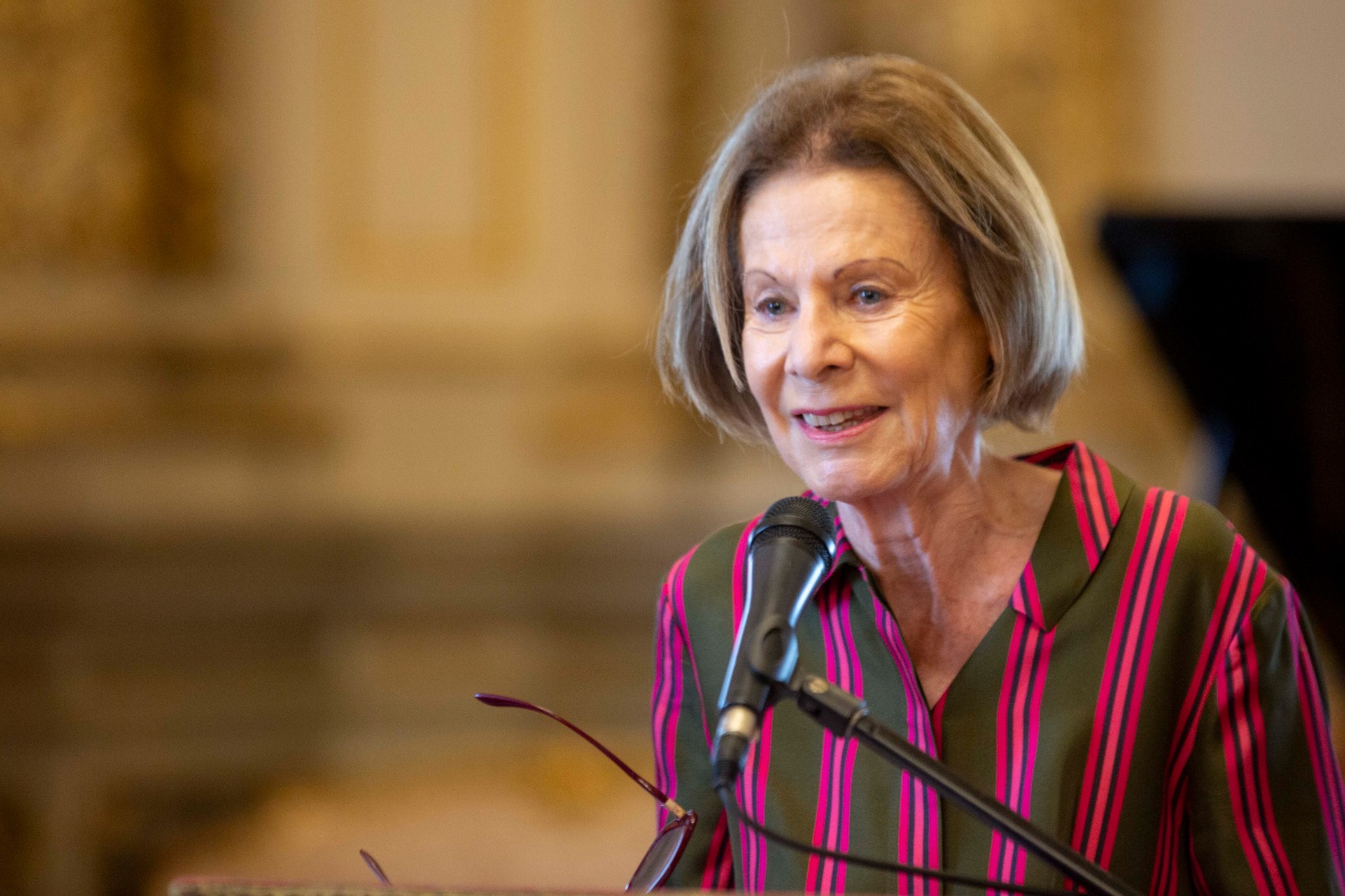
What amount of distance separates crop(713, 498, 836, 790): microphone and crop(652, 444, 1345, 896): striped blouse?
0.29 metres

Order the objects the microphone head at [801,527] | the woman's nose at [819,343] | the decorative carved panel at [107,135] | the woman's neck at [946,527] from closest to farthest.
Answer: the microphone head at [801,527], the woman's nose at [819,343], the woman's neck at [946,527], the decorative carved panel at [107,135]

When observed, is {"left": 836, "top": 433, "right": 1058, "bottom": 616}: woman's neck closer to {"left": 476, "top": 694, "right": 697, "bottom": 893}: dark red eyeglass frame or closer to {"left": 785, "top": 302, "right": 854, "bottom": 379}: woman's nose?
{"left": 785, "top": 302, "right": 854, "bottom": 379}: woman's nose

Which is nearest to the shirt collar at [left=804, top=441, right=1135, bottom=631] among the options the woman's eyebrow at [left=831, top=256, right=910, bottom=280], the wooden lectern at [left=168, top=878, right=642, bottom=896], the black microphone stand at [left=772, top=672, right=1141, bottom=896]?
the woman's eyebrow at [left=831, top=256, right=910, bottom=280]

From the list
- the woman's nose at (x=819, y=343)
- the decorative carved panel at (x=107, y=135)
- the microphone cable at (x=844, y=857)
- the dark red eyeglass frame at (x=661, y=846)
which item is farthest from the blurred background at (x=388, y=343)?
the microphone cable at (x=844, y=857)

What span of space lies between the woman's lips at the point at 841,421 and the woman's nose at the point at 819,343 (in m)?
0.04

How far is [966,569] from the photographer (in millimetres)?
1449

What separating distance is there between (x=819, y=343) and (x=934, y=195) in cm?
18

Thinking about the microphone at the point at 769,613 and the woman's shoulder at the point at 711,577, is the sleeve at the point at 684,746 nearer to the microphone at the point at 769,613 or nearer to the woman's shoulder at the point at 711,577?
the woman's shoulder at the point at 711,577

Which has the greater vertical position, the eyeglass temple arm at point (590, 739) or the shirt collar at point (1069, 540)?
the shirt collar at point (1069, 540)

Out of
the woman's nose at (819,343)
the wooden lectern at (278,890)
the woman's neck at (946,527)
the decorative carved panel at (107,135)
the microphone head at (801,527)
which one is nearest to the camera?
the wooden lectern at (278,890)

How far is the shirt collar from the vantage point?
138 cm

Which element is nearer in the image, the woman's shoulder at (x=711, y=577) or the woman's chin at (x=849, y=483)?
the woman's chin at (x=849, y=483)

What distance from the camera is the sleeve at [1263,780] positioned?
131cm

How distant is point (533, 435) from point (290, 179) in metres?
0.97
